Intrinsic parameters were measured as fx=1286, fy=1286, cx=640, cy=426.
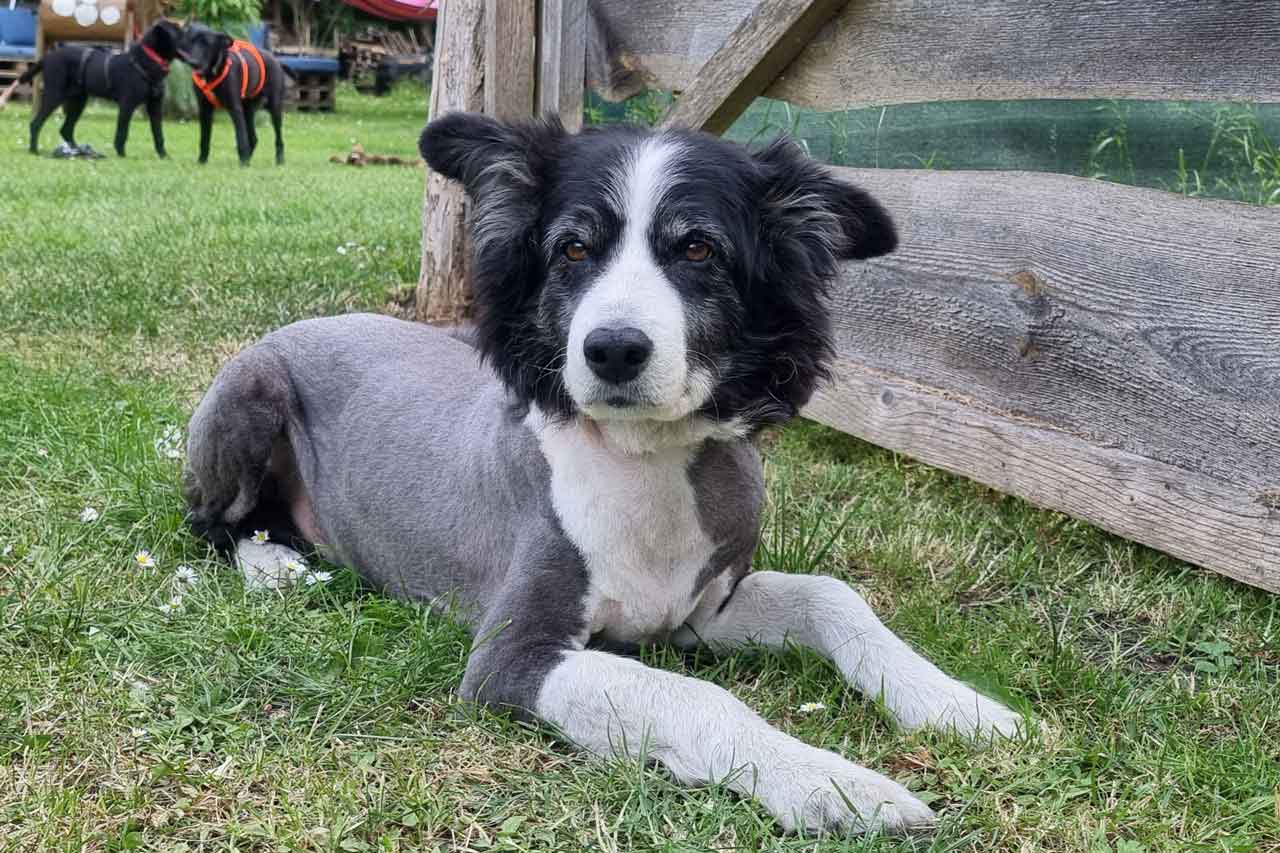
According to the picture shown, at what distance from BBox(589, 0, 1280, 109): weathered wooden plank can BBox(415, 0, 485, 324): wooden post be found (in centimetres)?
63

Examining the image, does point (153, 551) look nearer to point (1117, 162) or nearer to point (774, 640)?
point (774, 640)

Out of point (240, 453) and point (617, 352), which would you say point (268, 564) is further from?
point (617, 352)

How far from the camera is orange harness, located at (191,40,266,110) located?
1518cm

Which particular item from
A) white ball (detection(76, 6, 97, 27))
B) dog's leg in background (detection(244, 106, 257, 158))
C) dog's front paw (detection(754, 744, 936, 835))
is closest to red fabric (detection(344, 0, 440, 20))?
white ball (detection(76, 6, 97, 27))

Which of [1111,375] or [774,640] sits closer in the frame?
[774,640]

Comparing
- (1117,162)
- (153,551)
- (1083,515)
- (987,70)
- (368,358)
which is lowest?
(153,551)

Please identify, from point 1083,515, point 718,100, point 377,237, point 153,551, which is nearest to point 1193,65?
point 1083,515

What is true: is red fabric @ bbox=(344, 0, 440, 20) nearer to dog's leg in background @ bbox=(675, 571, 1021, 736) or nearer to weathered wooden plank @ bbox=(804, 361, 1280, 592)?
weathered wooden plank @ bbox=(804, 361, 1280, 592)

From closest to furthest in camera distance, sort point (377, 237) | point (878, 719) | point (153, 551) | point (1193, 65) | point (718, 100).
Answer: point (878, 719), point (1193, 65), point (153, 551), point (718, 100), point (377, 237)

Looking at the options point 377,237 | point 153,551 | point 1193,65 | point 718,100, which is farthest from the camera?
point 377,237

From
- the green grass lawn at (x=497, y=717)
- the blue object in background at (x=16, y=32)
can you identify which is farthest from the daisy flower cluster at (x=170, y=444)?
the blue object in background at (x=16, y=32)

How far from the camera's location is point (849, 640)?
111 inches

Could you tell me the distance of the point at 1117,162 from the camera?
155 inches

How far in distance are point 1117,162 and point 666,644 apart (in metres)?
2.13
